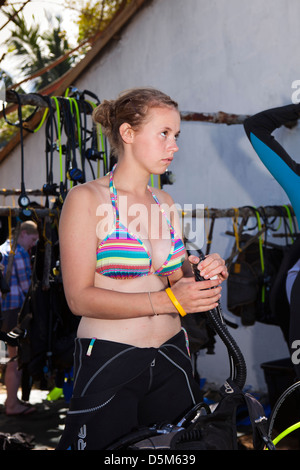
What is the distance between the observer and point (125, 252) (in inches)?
75.0

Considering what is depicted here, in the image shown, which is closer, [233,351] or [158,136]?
[233,351]

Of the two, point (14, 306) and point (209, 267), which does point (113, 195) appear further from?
point (14, 306)

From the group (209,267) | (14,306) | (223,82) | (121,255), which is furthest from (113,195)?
(223,82)

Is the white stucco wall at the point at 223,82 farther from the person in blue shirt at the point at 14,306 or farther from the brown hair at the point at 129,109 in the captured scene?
the brown hair at the point at 129,109

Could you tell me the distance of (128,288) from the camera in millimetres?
1944

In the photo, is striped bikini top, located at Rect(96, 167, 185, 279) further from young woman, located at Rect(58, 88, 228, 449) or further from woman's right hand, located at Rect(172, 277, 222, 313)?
woman's right hand, located at Rect(172, 277, 222, 313)

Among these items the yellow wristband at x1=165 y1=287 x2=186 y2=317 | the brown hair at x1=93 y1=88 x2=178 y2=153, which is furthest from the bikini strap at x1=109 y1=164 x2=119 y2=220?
the yellow wristband at x1=165 y1=287 x2=186 y2=317

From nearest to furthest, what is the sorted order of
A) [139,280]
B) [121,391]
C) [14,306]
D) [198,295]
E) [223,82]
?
[198,295] → [121,391] → [139,280] → [14,306] → [223,82]

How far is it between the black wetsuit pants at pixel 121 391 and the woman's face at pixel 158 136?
0.68m

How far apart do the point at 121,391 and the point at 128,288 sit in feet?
1.16
